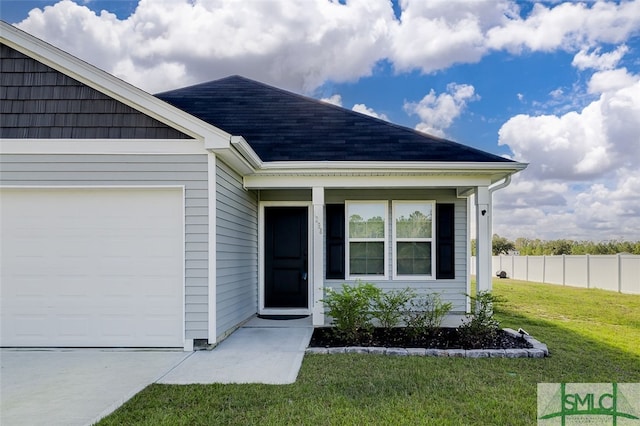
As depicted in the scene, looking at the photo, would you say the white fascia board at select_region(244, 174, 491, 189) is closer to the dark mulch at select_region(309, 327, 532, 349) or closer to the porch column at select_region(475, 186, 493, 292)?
the porch column at select_region(475, 186, 493, 292)

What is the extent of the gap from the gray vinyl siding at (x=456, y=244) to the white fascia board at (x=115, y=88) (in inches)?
133

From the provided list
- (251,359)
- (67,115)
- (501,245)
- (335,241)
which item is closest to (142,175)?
(67,115)

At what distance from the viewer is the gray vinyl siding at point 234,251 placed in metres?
6.03

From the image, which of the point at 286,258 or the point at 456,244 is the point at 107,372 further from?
the point at 456,244

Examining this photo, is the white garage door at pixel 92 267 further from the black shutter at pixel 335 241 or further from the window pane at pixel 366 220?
the window pane at pixel 366 220

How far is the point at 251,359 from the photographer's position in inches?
208

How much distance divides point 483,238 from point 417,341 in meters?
2.23

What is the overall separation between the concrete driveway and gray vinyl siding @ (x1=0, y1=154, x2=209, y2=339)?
1.14 m

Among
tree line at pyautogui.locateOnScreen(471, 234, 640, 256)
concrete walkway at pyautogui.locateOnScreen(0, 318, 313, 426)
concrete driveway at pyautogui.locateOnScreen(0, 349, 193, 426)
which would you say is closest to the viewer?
concrete driveway at pyautogui.locateOnScreen(0, 349, 193, 426)

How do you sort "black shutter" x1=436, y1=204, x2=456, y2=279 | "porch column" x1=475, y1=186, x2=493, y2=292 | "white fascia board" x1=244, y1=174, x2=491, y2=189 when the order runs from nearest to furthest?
"porch column" x1=475, y1=186, x2=493, y2=292
"white fascia board" x1=244, y1=174, x2=491, y2=189
"black shutter" x1=436, y1=204, x2=456, y2=279

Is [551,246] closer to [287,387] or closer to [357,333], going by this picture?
[357,333]

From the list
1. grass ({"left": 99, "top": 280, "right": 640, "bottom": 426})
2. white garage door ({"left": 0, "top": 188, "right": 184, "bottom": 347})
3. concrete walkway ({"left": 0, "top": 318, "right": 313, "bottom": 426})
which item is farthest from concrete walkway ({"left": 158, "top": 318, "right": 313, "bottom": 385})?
white garage door ({"left": 0, "top": 188, "right": 184, "bottom": 347})

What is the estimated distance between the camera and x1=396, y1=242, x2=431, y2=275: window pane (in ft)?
27.4

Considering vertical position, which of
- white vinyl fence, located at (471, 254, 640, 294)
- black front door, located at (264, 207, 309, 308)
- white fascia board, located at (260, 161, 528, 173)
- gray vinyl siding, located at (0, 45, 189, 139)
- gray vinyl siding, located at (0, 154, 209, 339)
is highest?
gray vinyl siding, located at (0, 45, 189, 139)
